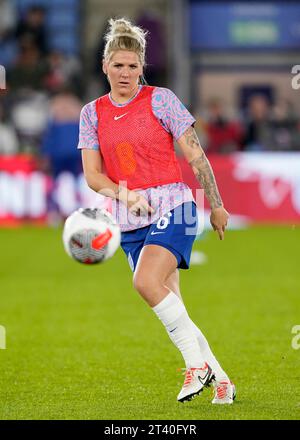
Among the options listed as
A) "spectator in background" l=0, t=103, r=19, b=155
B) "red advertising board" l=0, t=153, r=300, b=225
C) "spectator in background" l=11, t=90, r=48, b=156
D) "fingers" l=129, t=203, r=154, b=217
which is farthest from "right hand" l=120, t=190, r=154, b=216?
"spectator in background" l=11, t=90, r=48, b=156

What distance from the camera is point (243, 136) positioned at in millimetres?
22391

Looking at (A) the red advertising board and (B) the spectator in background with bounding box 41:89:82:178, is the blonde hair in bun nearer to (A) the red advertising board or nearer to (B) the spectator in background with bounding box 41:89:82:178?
(A) the red advertising board

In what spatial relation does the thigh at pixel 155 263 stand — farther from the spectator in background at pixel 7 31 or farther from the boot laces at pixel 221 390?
the spectator in background at pixel 7 31

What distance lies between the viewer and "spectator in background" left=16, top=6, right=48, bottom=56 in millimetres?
23453

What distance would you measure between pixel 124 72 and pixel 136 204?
0.76m

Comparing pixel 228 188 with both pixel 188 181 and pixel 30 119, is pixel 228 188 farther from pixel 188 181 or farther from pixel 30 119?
pixel 30 119

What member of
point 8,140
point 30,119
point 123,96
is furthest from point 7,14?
point 123,96

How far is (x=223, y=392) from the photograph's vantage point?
7000 millimetres

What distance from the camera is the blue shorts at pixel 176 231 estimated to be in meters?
6.87

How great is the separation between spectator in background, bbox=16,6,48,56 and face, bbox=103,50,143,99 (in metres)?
16.8

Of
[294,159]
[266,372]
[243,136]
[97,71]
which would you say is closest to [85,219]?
[266,372]

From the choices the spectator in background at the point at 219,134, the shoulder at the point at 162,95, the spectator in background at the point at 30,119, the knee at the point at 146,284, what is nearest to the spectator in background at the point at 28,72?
the spectator in background at the point at 30,119

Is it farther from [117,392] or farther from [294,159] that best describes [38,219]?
[117,392]

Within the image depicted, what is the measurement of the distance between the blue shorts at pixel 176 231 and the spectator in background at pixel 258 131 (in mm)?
15258
